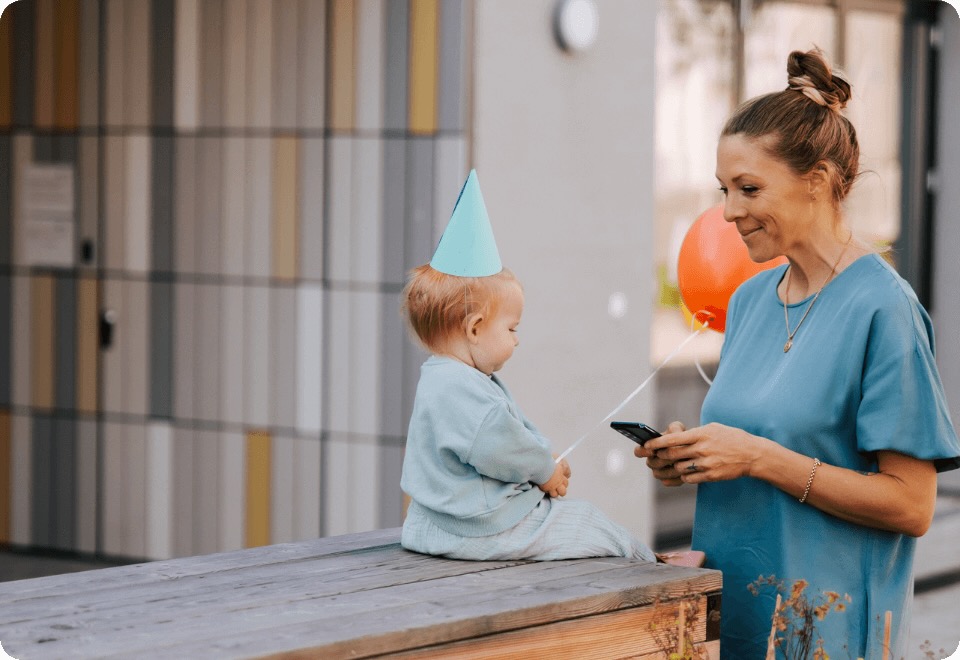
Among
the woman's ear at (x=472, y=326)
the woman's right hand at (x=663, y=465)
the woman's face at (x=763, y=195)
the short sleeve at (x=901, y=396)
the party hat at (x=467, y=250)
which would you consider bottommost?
the woman's right hand at (x=663, y=465)

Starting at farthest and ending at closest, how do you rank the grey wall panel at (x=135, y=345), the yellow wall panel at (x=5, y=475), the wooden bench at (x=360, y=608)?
the yellow wall panel at (x=5, y=475) < the grey wall panel at (x=135, y=345) < the wooden bench at (x=360, y=608)

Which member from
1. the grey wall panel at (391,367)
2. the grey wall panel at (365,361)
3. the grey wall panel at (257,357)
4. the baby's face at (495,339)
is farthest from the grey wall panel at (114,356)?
the baby's face at (495,339)

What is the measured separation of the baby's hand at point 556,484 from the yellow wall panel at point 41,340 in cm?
387

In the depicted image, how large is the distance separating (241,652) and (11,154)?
457 centimetres

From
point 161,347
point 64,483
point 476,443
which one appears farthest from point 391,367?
point 476,443

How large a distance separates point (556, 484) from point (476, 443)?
0.61ft

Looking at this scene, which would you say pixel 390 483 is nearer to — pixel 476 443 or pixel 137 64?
pixel 137 64

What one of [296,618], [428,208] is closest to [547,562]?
[296,618]

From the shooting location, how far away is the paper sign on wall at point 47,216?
5418 millimetres

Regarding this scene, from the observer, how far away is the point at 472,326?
6.67 ft

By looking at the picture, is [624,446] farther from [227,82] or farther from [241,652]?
[241,652]

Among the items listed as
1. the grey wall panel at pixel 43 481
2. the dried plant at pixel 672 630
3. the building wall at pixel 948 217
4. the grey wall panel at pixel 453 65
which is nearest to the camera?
the dried plant at pixel 672 630

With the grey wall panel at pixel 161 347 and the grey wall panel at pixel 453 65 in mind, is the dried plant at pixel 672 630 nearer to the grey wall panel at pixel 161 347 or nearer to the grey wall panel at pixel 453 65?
the grey wall panel at pixel 453 65

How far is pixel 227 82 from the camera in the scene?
16.5ft
